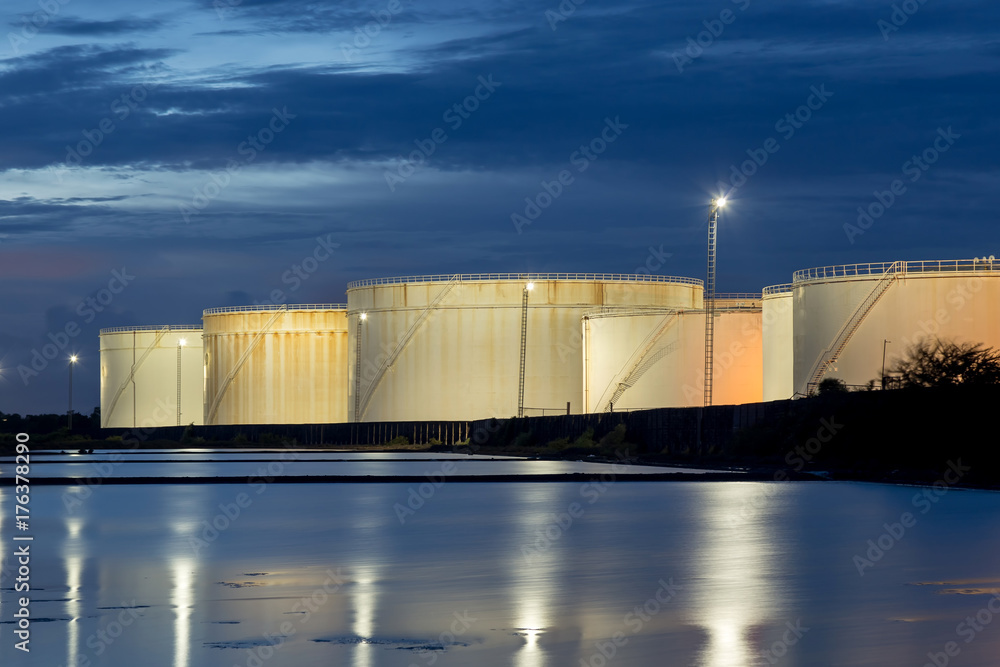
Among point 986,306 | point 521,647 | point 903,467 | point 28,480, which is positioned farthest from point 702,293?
point 521,647

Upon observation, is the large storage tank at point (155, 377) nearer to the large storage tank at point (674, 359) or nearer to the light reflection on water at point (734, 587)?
the large storage tank at point (674, 359)

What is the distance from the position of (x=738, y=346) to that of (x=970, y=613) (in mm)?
55088

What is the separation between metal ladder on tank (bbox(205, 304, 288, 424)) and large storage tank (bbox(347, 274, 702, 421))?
15182 mm

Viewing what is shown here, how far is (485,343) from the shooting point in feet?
230

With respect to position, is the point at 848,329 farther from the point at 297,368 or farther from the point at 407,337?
the point at 297,368

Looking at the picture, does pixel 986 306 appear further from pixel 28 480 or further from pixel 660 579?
pixel 660 579

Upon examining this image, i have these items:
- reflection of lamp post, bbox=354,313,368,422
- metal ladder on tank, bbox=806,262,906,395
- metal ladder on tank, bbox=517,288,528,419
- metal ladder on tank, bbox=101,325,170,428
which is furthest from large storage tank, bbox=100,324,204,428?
metal ladder on tank, bbox=806,262,906,395

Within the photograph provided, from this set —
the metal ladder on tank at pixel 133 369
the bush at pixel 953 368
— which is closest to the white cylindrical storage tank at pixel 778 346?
the bush at pixel 953 368

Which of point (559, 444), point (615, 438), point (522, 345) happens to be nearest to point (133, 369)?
point (522, 345)

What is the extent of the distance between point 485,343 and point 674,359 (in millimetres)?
11571

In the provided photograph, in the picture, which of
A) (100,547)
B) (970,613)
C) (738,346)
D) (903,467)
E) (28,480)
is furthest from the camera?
(738,346)

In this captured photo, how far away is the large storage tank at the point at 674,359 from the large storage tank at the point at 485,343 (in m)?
3.90

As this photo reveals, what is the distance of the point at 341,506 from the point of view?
19766 mm

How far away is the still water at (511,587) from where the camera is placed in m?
6.99
